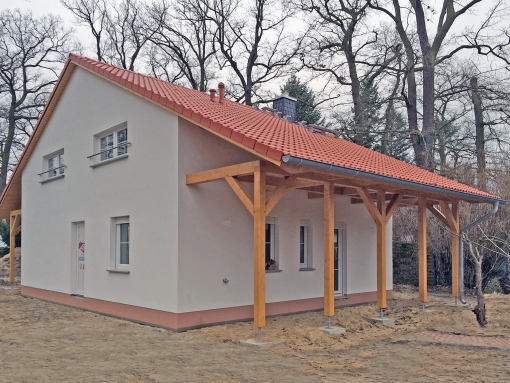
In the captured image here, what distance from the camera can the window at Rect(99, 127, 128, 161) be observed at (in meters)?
10.8

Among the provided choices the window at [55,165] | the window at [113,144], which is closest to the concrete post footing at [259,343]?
the window at [113,144]

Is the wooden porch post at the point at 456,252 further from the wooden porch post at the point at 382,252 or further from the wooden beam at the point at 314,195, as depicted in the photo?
the wooden beam at the point at 314,195

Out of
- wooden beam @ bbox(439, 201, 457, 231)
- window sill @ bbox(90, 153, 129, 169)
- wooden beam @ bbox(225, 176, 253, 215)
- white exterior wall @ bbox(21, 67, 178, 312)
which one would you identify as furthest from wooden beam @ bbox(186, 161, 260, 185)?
wooden beam @ bbox(439, 201, 457, 231)

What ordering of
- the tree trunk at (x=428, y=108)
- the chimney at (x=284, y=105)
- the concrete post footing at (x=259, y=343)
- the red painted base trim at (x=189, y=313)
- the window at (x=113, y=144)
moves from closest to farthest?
the concrete post footing at (x=259, y=343)
the red painted base trim at (x=189, y=313)
the window at (x=113, y=144)
the chimney at (x=284, y=105)
the tree trunk at (x=428, y=108)

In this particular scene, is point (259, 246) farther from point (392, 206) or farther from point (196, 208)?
point (392, 206)

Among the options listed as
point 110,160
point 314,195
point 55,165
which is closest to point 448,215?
point 314,195

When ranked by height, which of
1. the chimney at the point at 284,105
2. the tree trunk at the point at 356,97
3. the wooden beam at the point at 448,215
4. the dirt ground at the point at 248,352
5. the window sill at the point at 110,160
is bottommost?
the dirt ground at the point at 248,352

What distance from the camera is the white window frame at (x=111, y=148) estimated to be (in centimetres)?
1070

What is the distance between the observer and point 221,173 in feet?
26.8

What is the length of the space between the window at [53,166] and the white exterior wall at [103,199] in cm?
16

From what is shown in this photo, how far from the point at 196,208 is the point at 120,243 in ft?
8.29

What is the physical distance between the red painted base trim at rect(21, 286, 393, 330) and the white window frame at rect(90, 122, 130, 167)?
10.1ft

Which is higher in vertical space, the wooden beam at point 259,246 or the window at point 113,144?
the window at point 113,144

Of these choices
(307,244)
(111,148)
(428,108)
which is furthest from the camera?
(428,108)
